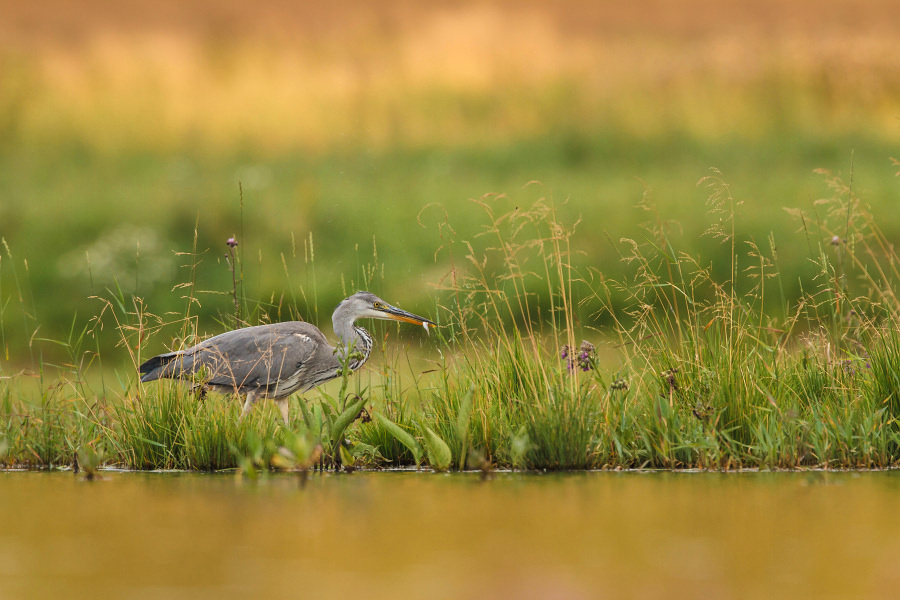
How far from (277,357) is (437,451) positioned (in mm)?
2240

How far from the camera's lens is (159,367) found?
7.65 metres

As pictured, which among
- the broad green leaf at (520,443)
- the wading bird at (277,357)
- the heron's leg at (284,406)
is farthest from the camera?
the heron's leg at (284,406)

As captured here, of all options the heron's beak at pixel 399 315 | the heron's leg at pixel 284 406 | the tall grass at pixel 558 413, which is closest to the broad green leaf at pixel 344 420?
the tall grass at pixel 558 413

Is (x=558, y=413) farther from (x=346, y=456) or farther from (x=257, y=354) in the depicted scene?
(x=257, y=354)

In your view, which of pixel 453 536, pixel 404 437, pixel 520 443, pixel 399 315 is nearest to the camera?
pixel 453 536

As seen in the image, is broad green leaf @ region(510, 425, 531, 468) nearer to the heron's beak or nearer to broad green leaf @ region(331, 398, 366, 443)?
broad green leaf @ region(331, 398, 366, 443)

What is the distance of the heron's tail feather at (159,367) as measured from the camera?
717 centimetres

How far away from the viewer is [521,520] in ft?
15.0

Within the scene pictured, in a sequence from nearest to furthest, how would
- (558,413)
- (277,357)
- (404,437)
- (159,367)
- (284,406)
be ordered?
(558,413)
(404,437)
(159,367)
(277,357)
(284,406)

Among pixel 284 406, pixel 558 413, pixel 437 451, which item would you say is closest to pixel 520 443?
pixel 558 413

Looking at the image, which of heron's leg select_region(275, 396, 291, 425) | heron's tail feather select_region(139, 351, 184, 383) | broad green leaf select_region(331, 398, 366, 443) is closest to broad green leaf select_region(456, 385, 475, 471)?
broad green leaf select_region(331, 398, 366, 443)

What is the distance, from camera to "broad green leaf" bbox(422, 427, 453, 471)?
19.5 feet

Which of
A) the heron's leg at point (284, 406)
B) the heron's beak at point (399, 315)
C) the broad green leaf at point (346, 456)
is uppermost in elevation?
the heron's beak at point (399, 315)

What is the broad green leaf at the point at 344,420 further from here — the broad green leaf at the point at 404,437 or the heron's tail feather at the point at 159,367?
the heron's tail feather at the point at 159,367
